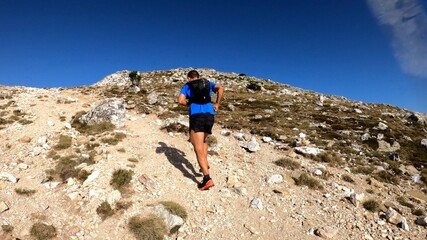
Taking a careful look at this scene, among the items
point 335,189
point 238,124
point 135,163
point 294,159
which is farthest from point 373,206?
point 238,124

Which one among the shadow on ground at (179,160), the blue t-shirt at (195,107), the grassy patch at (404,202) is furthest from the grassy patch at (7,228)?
the grassy patch at (404,202)

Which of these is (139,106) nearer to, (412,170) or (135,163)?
(135,163)

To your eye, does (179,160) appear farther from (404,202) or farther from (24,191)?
(404,202)

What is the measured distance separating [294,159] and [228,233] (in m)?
6.94

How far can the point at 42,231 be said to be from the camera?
25.8 ft

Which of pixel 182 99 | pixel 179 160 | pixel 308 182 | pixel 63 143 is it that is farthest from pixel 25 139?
pixel 308 182

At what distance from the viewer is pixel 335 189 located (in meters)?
11.1

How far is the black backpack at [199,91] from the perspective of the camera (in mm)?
9844

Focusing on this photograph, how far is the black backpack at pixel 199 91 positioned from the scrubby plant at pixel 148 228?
151 inches

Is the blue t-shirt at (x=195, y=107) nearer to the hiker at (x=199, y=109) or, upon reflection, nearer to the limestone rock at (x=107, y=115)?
→ the hiker at (x=199, y=109)

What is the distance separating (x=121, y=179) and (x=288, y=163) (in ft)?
22.6

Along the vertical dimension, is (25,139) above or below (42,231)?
above

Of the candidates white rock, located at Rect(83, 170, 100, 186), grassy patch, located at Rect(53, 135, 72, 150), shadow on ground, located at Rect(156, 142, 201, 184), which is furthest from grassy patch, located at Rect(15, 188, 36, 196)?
shadow on ground, located at Rect(156, 142, 201, 184)

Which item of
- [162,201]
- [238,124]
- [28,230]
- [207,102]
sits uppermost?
[207,102]
